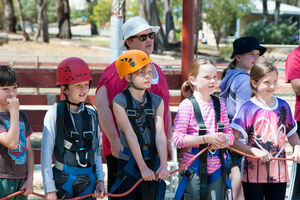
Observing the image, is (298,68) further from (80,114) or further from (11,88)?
(11,88)

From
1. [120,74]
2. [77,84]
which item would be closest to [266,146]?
[120,74]

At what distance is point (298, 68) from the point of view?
145 inches

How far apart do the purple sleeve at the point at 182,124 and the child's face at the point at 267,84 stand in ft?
2.06

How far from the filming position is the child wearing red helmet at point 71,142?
2748mm

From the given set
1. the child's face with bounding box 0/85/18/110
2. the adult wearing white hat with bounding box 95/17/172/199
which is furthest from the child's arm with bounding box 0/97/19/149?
the adult wearing white hat with bounding box 95/17/172/199

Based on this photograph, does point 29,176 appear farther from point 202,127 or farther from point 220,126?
point 220,126

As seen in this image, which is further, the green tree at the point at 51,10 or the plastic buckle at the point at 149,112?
the green tree at the point at 51,10

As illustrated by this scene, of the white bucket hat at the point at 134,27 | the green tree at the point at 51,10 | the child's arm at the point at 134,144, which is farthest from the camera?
the green tree at the point at 51,10

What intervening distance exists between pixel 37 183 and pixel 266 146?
302 centimetres

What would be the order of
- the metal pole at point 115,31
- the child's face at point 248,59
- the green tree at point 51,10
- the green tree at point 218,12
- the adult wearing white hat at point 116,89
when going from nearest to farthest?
the adult wearing white hat at point 116,89 → the child's face at point 248,59 → the metal pole at point 115,31 → the green tree at point 218,12 → the green tree at point 51,10

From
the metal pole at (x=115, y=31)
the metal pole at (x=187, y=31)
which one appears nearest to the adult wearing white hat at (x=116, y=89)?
the metal pole at (x=187, y=31)

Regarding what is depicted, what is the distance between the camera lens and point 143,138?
2.82 m

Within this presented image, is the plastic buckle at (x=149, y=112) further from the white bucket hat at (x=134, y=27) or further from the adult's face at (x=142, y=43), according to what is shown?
the white bucket hat at (x=134, y=27)

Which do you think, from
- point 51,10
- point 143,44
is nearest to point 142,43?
point 143,44
